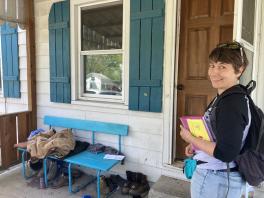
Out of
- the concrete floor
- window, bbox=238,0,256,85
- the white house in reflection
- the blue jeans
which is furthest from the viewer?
the white house in reflection

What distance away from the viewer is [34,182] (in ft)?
9.81

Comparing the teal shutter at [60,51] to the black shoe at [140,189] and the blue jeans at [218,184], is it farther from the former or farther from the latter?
the blue jeans at [218,184]

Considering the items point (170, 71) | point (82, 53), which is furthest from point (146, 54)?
point (82, 53)

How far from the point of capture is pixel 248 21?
1.77 metres

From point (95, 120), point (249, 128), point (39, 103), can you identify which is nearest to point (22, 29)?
point (39, 103)

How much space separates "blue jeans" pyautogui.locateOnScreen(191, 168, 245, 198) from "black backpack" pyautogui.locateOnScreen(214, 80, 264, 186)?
0.14 feet

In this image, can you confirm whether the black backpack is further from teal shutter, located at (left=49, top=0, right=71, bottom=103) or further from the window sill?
teal shutter, located at (left=49, top=0, right=71, bottom=103)

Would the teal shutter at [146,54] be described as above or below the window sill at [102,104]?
above

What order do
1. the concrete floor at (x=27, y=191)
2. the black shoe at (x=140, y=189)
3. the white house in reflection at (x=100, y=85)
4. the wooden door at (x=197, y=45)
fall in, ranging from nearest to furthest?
the wooden door at (x=197, y=45) → the black shoe at (x=140, y=189) → the concrete floor at (x=27, y=191) → the white house in reflection at (x=100, y=85)

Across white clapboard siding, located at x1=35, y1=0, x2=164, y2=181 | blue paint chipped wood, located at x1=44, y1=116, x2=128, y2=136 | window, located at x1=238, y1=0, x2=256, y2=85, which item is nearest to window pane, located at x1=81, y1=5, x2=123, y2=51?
white clapboard siding, located at x1=35, y1=0, x2=164, y2=181

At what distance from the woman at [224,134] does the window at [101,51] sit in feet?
6.15

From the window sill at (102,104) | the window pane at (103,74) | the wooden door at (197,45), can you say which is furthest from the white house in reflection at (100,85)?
the wooden door at (197,45)

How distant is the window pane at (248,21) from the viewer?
1621 millimetres

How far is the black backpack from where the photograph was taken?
1002 mm
